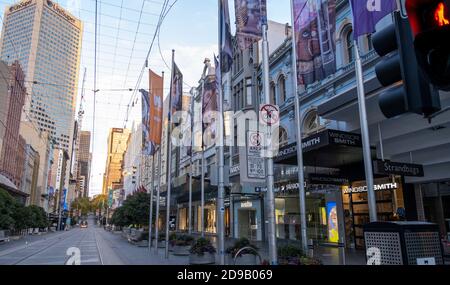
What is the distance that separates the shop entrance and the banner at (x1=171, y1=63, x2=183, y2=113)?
1708 cm

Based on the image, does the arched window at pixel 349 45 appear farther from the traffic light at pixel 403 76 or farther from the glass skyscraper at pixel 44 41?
the glass skyscraper at pixel 44 41

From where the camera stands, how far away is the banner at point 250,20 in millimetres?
12477

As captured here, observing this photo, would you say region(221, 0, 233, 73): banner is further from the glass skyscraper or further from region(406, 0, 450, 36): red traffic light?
the glass skyscraper

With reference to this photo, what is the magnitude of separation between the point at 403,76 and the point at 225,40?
1113 centimetres

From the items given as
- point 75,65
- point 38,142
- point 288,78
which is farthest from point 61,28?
point 38,142

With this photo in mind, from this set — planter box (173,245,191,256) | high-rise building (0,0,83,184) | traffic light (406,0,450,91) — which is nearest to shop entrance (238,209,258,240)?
planter box (173,245,191,256)

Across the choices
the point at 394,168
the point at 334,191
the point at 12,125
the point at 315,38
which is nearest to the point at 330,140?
the point at 394,168

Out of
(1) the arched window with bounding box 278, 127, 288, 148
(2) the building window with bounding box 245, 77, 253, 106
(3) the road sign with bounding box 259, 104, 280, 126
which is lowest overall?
(3) the road sign with bounding box 259, 104, 280, 126

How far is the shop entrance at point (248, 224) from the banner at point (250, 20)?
24.9 meters

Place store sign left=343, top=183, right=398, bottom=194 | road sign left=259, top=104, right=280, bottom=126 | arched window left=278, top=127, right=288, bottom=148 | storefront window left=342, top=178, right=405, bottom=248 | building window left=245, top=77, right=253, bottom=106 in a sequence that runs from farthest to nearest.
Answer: building window left=245, top=77, right=253, bottom=106 → arched window left=278, top=127, right=288, bottom=148 → storefront window left=342, top=178, right=405, bottom=248 → store sign left=343, top=183, right=398, bottom=194 → road sign left=259, top=104, right=280, bottom=126

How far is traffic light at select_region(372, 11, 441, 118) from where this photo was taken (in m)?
3.39
